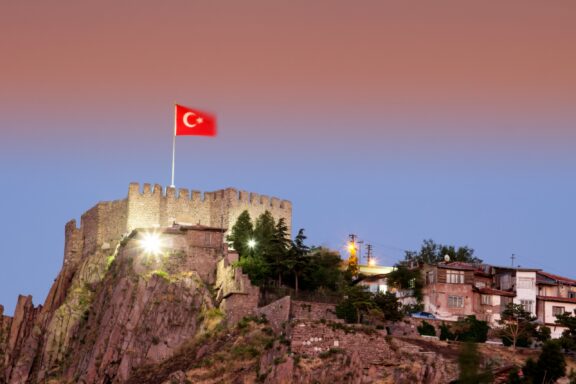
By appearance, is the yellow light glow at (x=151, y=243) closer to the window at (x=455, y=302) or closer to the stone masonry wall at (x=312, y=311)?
the stone masonry wall at (x=312, y=311)

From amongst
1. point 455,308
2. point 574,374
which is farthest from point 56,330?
point 574,374

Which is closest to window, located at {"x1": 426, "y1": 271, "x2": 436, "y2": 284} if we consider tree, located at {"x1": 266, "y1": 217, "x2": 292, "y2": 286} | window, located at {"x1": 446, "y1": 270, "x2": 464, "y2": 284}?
window, located at {"x1": 446, "y1": 270, "x2": 464, "y2": 284}

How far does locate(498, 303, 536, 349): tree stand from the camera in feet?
255

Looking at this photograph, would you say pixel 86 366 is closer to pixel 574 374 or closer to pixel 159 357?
pixel 159 357

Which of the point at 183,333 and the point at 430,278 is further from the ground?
the point at 430,278

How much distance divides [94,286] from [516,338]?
3499 centimetres

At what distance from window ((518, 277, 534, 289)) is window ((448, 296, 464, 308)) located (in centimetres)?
640

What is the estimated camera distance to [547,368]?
45.6m

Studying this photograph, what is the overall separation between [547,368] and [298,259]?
1494 inches

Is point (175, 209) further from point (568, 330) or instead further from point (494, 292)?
point (568, 330)

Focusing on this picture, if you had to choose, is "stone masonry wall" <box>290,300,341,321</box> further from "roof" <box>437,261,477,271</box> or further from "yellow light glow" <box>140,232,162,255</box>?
"roof" <box>437,261,477,271</box>

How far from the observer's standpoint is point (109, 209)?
314 ft

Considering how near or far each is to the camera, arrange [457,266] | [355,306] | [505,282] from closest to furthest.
Answer: [355,306], [457,266], [505,282]

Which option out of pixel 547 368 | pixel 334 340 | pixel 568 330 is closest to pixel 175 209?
pixel 334 340
